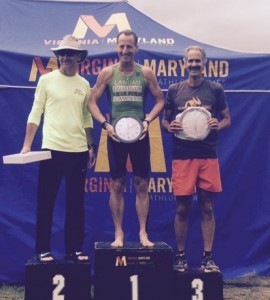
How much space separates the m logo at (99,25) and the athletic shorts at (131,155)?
197cm

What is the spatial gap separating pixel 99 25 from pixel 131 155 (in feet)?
7.25

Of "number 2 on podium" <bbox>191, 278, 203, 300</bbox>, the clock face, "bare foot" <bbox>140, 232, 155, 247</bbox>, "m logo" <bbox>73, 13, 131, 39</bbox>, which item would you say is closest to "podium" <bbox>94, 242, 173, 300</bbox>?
"bare foot" <bbox>140, 232, 155, 247</bbox>

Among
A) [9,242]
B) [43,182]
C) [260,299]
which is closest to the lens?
[43,182]

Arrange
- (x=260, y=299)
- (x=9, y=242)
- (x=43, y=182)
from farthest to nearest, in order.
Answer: (x=9, y=242), (x=260, y=299), (x=43, y=182)

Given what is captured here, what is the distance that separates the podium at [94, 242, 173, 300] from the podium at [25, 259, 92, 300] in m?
0.09

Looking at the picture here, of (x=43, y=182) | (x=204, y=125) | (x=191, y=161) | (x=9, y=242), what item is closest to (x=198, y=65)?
(x=204, y=125)

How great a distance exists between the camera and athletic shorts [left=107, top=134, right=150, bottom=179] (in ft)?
13.9

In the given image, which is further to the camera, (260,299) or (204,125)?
(260,299)

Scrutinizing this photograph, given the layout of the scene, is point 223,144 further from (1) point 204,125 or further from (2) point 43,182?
(2) point 43,182

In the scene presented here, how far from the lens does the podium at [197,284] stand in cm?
416

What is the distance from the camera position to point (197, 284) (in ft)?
13.7

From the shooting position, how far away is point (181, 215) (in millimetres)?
4340

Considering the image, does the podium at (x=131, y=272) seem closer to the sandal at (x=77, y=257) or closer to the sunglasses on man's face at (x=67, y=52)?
the sandal at (x=77, y=257)

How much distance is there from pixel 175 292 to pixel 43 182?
48.5 inches
